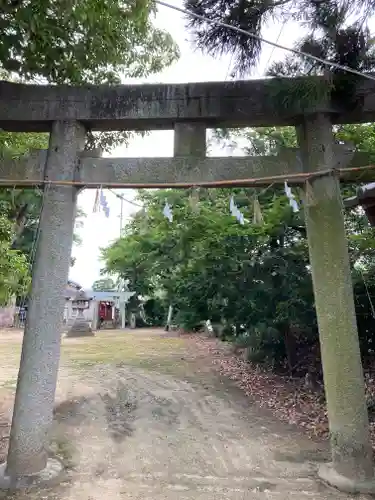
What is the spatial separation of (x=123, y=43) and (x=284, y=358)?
20.8ft

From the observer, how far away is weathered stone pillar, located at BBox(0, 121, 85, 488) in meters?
3.73

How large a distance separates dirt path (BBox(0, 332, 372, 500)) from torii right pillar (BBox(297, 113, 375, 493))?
0.33m

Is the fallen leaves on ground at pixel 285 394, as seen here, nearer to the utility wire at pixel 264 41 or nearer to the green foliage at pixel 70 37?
the utility wire at pixel 264 41

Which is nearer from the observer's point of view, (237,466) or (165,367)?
(237,466)

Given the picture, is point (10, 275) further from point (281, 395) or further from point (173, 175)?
point (281, 395)

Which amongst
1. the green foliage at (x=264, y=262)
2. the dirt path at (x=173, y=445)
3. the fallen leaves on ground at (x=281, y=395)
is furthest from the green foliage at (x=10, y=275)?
the fallen leaves on ground at (x=281, y=395)

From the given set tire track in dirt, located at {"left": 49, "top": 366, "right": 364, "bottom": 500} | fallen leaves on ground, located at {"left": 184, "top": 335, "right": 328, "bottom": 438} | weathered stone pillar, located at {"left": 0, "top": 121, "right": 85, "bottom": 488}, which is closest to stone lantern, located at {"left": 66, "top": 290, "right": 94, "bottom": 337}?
fallen leaves on ground, located at {"left": 184, "top": 335, "right": 328, "bottom": 438}

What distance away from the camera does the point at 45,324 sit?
3936 millimetres

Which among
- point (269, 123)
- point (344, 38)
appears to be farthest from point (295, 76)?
point (269, 123)

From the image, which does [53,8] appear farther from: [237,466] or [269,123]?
[237,466]

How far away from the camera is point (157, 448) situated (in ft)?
15.4

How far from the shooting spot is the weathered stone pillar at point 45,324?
3732mm

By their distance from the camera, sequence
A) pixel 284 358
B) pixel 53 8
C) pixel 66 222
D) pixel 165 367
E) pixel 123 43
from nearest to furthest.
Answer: pixel 53 8
pixel 66 222
pixel 123 43
pixel 284 358
pixel 165 367

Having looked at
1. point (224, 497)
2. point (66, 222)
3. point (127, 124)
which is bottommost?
point (224, 497)
